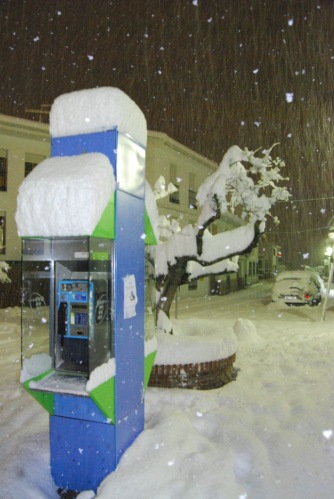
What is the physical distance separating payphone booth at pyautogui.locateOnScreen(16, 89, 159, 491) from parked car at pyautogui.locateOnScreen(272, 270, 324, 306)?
1379cm

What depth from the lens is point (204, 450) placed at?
3891mm

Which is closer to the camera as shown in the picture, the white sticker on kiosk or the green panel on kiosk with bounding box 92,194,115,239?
the green panel on kiosk with bounding box 92,194,115,239

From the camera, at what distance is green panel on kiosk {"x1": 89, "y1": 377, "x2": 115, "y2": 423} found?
134 inches

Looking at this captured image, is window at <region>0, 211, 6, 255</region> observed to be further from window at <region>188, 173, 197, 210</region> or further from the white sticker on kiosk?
the white sticker on kiosk

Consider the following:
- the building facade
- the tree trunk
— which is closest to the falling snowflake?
the tree trunk

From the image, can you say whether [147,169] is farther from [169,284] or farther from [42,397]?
[42,397]

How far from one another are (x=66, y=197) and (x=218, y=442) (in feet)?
9.72

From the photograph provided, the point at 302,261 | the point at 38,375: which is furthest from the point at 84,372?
the point at 302,261

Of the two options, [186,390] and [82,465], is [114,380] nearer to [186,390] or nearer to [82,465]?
[82,465]

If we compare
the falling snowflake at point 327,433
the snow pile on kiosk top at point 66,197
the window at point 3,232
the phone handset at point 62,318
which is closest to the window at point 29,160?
the window at point 3,232

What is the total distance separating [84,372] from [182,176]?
19.6 meters

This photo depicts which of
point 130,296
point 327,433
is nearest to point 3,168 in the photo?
point 130,296

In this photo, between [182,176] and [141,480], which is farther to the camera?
[182,176]

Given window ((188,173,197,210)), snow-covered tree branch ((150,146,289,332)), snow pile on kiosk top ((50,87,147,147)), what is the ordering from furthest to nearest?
window ((188,173,197,210)) < snow-covered tree branch ((150,146,289,332)) < snow pile on kiosk top ((50,87,147,147))
